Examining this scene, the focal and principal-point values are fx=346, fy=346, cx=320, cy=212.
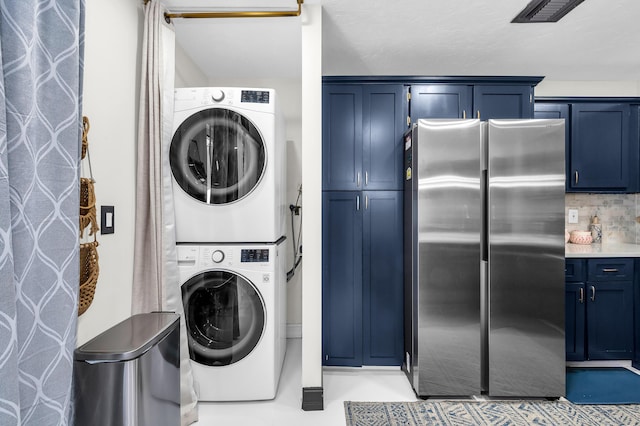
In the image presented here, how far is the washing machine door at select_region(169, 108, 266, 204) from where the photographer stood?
6.99 ft

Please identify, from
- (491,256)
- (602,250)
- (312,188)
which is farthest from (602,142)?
(312,188)

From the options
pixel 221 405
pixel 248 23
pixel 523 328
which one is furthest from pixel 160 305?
pixel 523 328

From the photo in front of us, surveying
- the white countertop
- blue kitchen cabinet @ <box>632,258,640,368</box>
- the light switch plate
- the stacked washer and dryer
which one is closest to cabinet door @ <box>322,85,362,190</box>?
the stacked washer and dryer

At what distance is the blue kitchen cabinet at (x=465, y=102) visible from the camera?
9.36 feet

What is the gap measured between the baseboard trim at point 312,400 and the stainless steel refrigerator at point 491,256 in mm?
698

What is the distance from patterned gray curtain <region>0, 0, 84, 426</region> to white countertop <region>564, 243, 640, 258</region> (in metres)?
3.22

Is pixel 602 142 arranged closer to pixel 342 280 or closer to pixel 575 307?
pixel 575 307

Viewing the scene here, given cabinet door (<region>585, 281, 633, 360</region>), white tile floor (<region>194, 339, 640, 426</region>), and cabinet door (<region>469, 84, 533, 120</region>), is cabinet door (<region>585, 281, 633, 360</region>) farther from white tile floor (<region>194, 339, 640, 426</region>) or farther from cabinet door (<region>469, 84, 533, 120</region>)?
cabinet door (<region>469, 84, 533, 120</region>)

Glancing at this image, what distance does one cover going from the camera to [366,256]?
2.84 m

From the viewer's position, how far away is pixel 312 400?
2.19 meters

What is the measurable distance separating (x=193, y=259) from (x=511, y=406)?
7.44 feet

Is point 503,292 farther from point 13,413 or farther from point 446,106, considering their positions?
point 13,413

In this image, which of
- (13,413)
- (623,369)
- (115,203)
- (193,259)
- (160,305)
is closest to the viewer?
(13,413)

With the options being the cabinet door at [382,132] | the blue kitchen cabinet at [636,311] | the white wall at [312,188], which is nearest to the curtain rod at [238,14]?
the white wall at [312,188]
